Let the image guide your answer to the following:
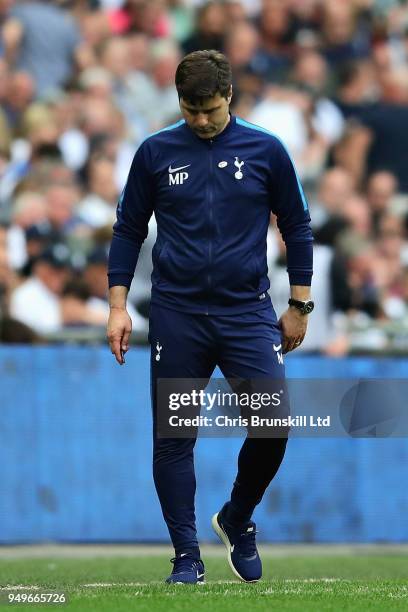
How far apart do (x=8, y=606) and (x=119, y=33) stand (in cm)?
949

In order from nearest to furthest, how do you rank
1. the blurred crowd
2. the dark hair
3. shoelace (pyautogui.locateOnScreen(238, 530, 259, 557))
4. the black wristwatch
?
the dark hair < the black wristwatch < shoelace (pyautogui.locateOnScreen(238, 530, 259, 557)) < the blurred crowd

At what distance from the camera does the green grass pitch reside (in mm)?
5273

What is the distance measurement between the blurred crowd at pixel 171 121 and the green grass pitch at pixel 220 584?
202 cm

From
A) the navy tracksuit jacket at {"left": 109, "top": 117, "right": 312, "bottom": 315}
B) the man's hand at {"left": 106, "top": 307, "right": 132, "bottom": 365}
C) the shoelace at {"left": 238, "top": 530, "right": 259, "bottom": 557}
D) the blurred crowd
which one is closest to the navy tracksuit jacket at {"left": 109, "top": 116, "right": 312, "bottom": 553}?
the navy tracksuit jacket at {"left": 109, "top": 117, "right": 312, "bottom": 315}

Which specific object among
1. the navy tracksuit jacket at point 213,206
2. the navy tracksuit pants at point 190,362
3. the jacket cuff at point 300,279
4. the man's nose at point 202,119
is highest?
Result: the man's nose at point 202,119

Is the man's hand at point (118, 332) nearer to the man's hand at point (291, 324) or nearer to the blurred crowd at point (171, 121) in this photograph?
the man's hand at point (291, 324)

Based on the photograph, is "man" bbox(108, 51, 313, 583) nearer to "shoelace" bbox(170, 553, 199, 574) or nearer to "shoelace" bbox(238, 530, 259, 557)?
"shoelace" bbox(170, 553, 199, 574)

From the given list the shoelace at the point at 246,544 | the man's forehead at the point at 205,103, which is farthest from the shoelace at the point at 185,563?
the man's forehead at the point at 205,103

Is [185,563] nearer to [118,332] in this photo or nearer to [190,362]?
[190,362]

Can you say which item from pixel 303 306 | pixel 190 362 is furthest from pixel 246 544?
pixel 303 306

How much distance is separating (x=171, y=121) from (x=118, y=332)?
7102 millimetres

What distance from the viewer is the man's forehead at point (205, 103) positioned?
582 centimetres

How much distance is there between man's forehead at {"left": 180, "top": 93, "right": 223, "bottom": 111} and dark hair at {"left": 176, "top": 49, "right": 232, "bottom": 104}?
0.04 feet

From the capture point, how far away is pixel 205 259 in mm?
5941
